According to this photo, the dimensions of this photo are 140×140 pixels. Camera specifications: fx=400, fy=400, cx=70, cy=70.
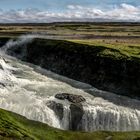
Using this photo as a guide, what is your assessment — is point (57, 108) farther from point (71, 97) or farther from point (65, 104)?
point (71, 97)

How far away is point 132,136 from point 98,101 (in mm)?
14639

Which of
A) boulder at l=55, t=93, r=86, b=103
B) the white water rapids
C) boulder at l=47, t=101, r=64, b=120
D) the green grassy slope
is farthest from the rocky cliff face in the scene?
the green grassy slope

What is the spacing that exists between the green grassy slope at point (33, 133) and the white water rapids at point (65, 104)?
696 cm

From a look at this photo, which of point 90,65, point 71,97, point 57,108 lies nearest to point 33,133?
point 57,108

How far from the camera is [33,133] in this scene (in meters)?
35.3

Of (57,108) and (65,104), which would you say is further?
(65,104)

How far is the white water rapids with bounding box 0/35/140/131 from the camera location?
167 ft

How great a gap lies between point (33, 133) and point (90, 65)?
43066 millimetres

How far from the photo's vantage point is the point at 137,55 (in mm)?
72625

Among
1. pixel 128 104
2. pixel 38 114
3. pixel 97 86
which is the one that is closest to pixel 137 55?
pixel 97 86

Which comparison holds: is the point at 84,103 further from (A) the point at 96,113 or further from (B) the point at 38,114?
(B) the point at 38,114

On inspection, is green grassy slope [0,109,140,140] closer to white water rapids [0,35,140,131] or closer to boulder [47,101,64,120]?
white water rapids [0,35,140,131]

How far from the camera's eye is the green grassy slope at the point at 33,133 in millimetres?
29469

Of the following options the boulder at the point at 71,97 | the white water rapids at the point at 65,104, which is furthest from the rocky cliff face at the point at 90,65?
the boulder at the point at 71,97
